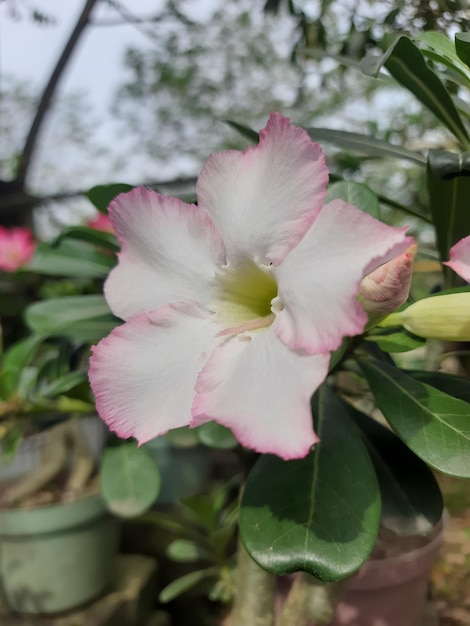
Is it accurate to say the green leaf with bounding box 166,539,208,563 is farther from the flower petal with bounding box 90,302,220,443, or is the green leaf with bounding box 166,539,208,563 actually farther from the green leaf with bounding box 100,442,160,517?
the flower petal with bounding box 90,302,220,443

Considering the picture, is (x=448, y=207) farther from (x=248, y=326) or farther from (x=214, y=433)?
(x=214, y=433)

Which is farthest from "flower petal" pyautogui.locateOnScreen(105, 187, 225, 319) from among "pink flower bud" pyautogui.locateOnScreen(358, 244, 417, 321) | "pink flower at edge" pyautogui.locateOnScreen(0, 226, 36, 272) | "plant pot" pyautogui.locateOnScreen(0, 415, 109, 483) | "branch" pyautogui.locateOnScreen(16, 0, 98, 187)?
"branch" pyautogui.locateOnScreen(16, 0, 98, 187)

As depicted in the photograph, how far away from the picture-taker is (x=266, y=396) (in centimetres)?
30

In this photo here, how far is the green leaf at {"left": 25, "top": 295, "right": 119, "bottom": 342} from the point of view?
2.45 feet

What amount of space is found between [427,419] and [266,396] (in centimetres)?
17

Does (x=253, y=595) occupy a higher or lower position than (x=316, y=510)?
lower

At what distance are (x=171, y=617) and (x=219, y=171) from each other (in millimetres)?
1502

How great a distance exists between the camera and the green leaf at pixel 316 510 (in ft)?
1.20

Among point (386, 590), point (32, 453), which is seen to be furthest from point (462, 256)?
point (32, 453)

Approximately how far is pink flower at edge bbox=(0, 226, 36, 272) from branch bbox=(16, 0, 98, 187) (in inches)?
29.6

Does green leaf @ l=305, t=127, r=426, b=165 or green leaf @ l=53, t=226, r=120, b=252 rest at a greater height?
green leaf @ l=305, t=127, r=426, b=165

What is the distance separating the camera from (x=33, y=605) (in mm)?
1288

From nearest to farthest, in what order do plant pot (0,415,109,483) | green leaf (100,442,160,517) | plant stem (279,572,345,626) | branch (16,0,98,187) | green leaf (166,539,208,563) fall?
1. plant stem (279,572,345,626)
2. green leaf (100,442,160,517)
3. green leaf (166,539,208,563)
4. plant pot (0,415,109,483)
5. branch (16,0,98,187)

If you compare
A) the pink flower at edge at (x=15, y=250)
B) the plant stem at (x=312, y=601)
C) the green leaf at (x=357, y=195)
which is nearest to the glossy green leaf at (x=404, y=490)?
the plant stem at (x=312, y=601)
